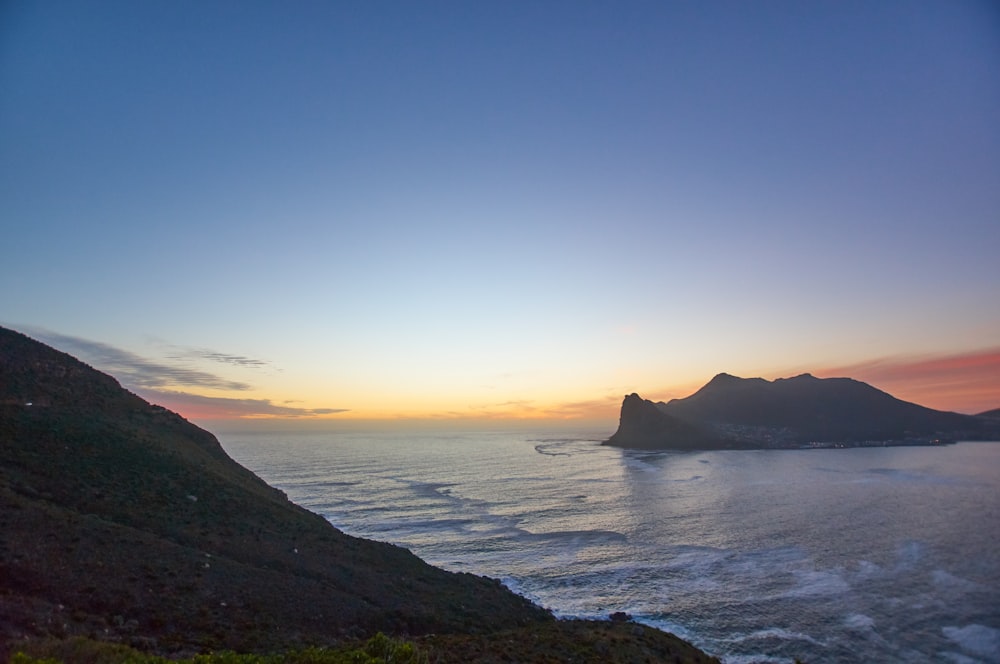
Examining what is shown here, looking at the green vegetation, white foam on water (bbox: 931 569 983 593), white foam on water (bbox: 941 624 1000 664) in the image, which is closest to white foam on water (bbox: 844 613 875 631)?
white foam on water (bbox: 941 624 1000 664)

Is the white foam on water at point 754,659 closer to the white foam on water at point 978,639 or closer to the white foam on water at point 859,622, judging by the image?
the white foam on water at point 859,622

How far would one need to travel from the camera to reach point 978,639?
28812 millimetres

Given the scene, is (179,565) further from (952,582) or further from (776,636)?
(952,582)

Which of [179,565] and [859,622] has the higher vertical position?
[179,565]

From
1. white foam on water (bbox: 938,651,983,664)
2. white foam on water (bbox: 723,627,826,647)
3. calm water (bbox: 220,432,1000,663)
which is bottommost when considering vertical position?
calm water (bbox: 220,432,1000,663)

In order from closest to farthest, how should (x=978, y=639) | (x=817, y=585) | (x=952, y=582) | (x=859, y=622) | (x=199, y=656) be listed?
1. (x=199, y=656)
2. (x=978, y=639)
3. (x=859, y=622)
4. (x=817, y=585)
5. (x=952, y=582)

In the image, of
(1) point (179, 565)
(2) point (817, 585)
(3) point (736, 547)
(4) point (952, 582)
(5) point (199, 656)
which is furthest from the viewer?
(3) point (736, 547)

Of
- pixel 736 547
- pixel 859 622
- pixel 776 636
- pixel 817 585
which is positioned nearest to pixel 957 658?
pixel 859 622

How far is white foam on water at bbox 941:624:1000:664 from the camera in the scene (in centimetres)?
2725

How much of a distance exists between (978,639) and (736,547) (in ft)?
71.0

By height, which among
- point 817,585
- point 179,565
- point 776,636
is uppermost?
point 179,565

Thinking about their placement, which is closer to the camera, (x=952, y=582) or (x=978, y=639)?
(x=978, y=639)

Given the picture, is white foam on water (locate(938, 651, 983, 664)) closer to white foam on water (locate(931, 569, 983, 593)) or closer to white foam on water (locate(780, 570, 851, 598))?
white foam on water (locate(780, 570, 851, 598))

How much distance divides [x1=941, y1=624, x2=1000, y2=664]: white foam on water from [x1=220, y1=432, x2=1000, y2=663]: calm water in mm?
124
